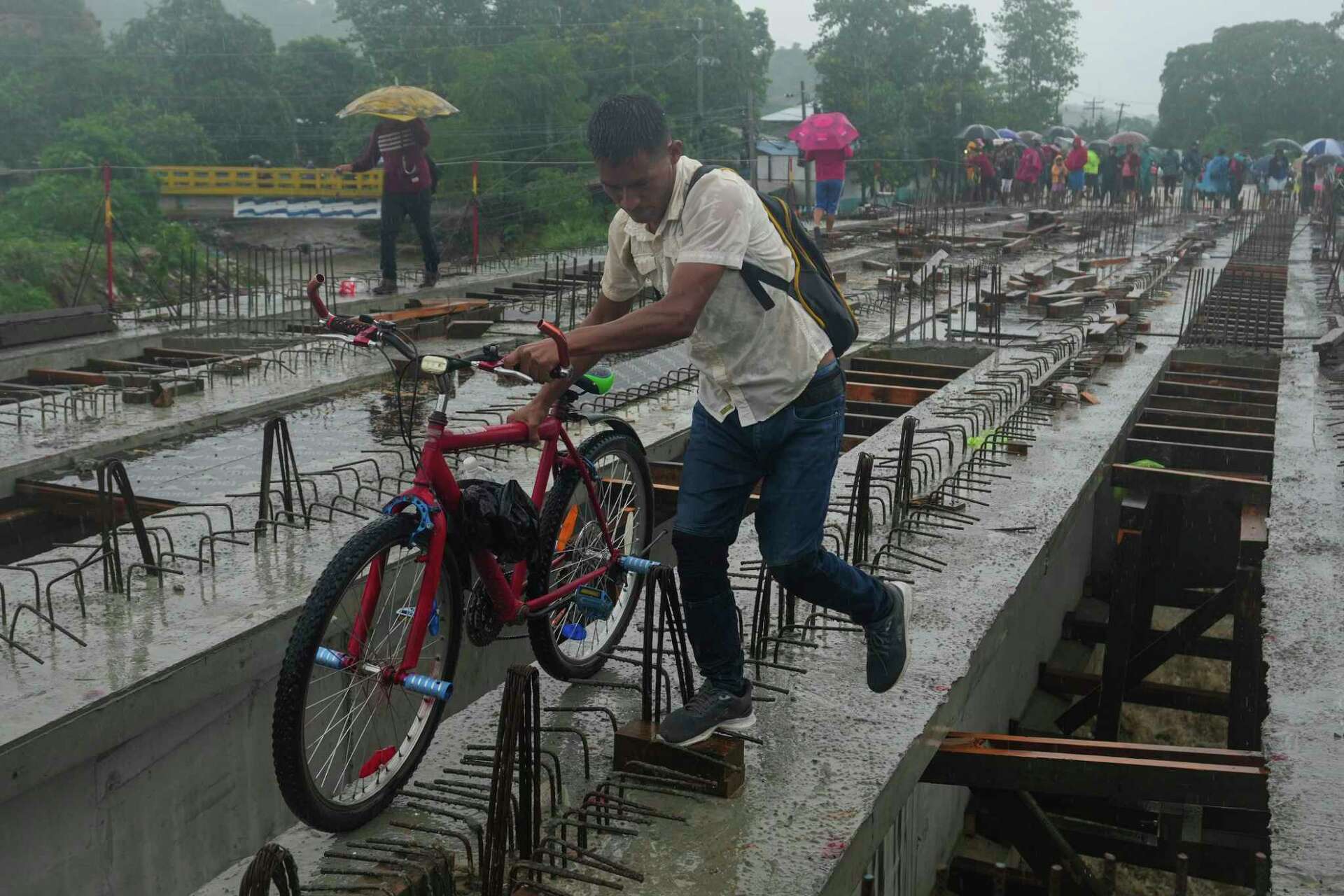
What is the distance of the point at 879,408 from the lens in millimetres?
10188

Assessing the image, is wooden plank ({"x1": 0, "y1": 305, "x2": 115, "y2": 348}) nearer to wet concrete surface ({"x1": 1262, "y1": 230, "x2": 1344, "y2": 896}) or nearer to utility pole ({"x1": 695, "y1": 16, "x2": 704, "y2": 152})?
wet concrete surface ({"x1": 1262, "y1": 230, "x2": 1344, "y2": 896})

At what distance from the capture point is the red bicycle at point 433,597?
338 centimetres

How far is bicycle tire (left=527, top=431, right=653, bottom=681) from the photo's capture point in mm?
4199

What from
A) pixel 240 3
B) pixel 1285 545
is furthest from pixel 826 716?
pixel 240 3

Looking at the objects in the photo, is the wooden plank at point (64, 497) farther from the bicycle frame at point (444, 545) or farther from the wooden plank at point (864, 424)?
the wooden plank at point (864, 424)

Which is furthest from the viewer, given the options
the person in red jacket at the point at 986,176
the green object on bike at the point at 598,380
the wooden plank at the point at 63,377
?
the person in red jacket at the point at 986,176

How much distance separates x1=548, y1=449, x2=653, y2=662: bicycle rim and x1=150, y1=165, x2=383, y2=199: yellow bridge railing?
27.6 metres

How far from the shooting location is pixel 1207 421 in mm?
9977

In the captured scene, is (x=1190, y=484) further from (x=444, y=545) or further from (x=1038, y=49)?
(x=1038, y=49)

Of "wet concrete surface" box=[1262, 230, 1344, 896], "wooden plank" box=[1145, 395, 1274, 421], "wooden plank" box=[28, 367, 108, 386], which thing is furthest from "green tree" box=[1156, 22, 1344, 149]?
"wooden plank" box=[28, 367, 108, 386]

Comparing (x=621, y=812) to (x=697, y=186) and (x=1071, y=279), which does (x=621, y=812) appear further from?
(x=1071, y=279)

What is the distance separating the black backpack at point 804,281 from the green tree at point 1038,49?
7373 cm

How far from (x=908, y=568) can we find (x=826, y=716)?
1.67 m

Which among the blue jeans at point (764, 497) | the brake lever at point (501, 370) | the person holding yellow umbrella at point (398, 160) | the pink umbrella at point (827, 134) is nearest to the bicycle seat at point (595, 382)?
the blue jeans at point (764, 497)
